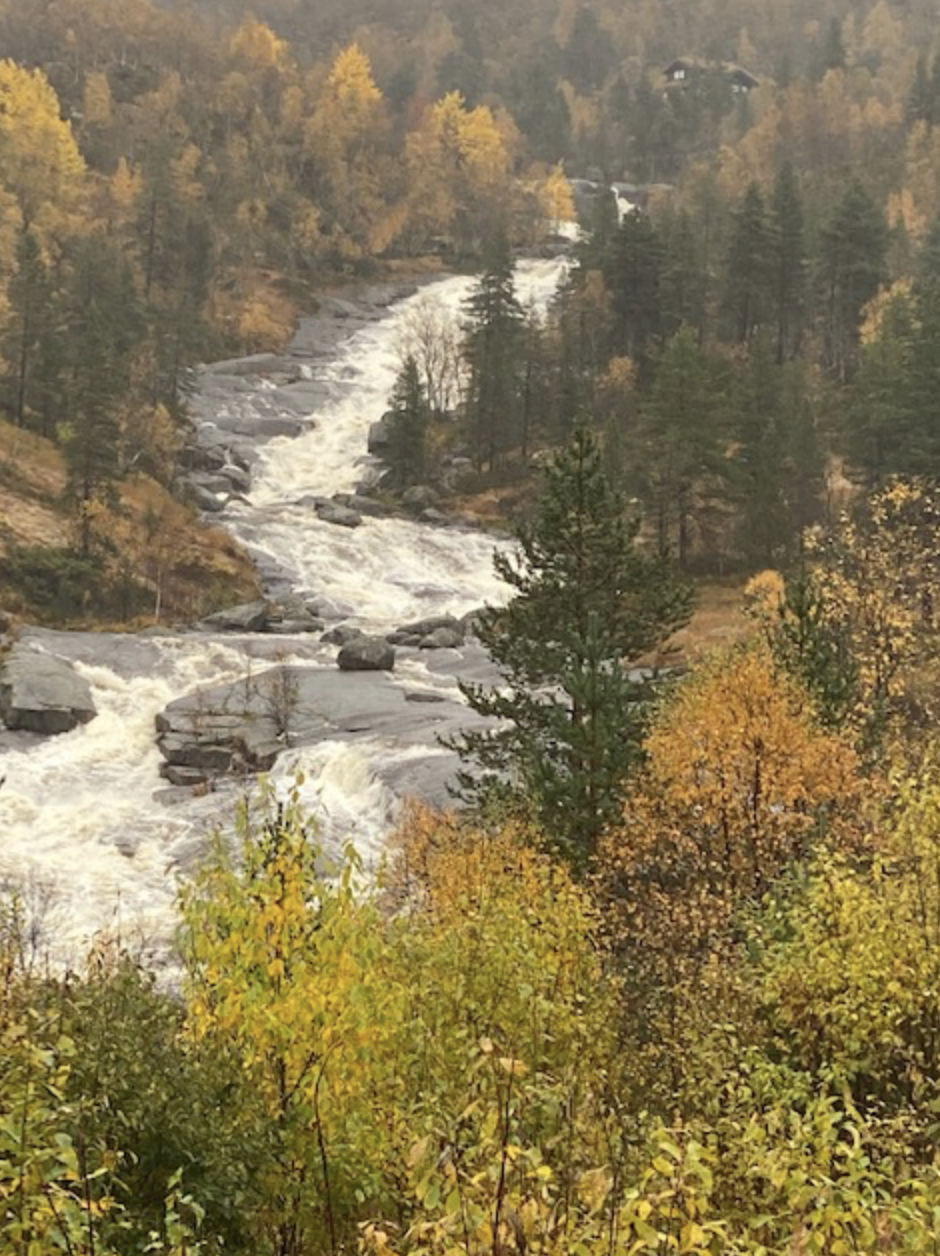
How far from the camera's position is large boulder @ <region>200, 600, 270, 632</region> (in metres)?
59.4

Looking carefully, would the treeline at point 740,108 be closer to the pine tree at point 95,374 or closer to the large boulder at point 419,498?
the large boulder at point 419,498

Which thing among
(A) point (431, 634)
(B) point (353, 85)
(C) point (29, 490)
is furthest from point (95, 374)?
(B) point (353, 85)

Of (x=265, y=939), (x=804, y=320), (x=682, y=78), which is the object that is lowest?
(x=265, y=939)

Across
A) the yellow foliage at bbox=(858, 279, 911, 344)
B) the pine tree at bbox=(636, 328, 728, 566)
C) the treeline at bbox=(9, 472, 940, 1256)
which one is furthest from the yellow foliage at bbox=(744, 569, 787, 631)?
the yellow foliage at bbox=(858, 279, 911, 344)

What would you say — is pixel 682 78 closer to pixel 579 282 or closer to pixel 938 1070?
pixel 579 282

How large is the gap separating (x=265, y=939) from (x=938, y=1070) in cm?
927

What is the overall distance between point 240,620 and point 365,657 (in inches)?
452

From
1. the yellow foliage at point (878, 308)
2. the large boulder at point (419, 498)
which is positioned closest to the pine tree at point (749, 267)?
the yellow foliage at point (878, 308)

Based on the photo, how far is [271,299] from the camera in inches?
4796

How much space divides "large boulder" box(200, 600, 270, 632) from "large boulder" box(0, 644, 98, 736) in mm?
12941

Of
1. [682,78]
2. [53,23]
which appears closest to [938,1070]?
[53,23]

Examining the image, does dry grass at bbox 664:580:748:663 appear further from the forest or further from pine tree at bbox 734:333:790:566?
pine tree at bbox 734:333:790:566

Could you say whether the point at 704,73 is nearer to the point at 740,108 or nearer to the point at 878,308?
the point at 740,108

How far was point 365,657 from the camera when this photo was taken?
51.2 metres
